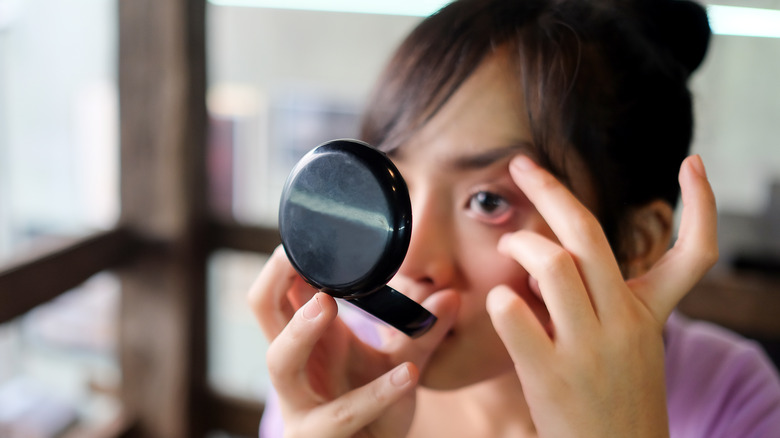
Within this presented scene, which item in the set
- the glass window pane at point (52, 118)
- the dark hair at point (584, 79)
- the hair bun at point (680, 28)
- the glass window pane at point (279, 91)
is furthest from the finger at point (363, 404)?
the glass window pane at point (279, 91)

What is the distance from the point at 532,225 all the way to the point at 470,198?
73 millimetres

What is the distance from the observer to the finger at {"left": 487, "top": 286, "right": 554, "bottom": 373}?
Result: 1.62 ft

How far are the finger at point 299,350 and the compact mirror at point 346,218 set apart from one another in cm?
5

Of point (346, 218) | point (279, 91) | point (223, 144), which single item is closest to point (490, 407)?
point (346, 218)

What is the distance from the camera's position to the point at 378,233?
16.2 inches

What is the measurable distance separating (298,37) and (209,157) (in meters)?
1.56

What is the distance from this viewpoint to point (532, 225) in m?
0.63

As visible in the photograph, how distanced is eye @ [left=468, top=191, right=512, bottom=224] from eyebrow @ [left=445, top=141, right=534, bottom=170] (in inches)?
1.2

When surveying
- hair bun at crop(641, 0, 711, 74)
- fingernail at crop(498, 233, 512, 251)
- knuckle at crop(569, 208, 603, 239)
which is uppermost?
hair bun at crop(641, 0, 711, 74)

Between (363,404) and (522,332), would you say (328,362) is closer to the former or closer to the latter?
(363,404)

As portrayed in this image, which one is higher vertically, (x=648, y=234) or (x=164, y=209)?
(x=648, y=234)

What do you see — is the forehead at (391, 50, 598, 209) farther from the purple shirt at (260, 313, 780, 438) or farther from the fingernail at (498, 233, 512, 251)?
the purple shirt at (260, 313, 780, 438)

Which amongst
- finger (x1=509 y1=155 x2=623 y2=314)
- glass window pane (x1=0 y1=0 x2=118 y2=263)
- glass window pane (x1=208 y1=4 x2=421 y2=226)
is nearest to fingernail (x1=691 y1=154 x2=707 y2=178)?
finger (x1=509 y1=155 x2=623 y2=314)

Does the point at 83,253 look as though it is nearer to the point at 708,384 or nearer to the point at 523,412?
the point at 523,412
